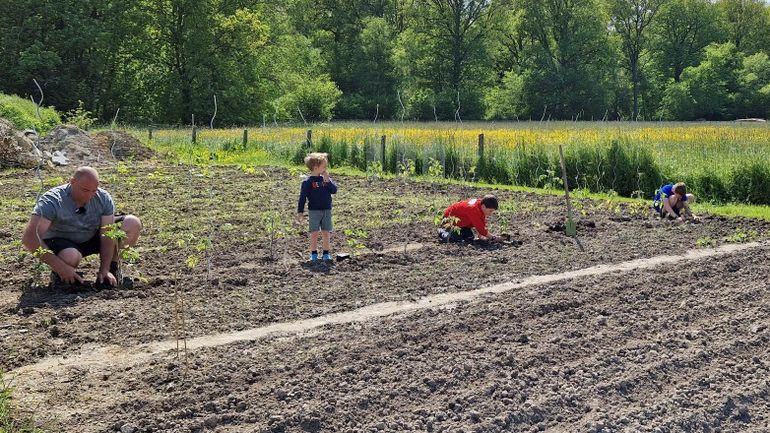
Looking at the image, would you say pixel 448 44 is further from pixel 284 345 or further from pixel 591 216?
pixel 284 345

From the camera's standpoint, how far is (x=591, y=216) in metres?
11.9

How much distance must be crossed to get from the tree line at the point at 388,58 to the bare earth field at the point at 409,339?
29993 millimetres

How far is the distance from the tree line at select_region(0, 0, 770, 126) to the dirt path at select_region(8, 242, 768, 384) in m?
30.5

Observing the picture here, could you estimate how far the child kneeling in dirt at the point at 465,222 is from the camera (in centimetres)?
951

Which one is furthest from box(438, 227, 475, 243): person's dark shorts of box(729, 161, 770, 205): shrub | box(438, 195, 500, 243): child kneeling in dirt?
box(729, 161, 770, 205): shrub

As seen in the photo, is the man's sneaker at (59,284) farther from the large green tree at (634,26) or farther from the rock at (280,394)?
the large green tree at (634,26)

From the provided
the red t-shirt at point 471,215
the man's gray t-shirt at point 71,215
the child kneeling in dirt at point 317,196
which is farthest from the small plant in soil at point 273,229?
the red t-shirt at point 471,215

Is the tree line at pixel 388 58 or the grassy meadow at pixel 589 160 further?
the tree line at pixel 388 58

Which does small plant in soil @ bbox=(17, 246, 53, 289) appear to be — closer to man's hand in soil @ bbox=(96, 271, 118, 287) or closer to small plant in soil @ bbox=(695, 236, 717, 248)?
man's hand in soil @ bbox=(96, 271, 118, 287)

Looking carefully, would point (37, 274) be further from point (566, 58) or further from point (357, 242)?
point (566, 58)

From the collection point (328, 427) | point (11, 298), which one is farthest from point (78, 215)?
point (328, 427)

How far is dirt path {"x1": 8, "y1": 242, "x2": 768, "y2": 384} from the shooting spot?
205 inches

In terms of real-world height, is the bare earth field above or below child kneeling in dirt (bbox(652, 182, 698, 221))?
below

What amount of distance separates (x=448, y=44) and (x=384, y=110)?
7.65 m
